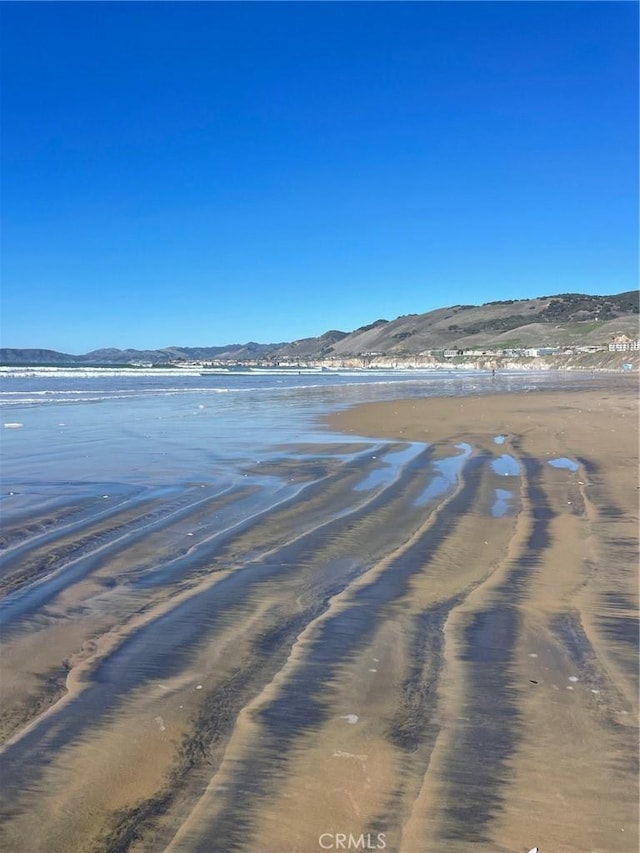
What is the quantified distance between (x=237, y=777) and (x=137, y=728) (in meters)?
0.67

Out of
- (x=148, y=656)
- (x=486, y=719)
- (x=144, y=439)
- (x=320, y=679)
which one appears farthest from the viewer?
(x=144, y=439)

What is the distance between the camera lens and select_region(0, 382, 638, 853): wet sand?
249cm

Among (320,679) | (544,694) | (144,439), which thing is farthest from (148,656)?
(144,439)

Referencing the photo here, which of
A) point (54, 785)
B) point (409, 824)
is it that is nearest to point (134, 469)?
point (54, 785)

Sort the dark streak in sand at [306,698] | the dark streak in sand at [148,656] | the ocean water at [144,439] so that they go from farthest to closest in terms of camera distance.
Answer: the ocean water at [144,439] < the dark streak in sand at [148,656] < the dark streak in sand at [306,698]

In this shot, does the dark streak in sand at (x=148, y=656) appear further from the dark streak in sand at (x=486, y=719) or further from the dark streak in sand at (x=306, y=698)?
the dark streak in sand at (x=486, y=719)

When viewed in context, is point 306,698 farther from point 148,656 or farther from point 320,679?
point 148,656

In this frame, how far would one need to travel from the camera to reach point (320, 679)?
3.61 meters

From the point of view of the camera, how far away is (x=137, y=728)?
310cm

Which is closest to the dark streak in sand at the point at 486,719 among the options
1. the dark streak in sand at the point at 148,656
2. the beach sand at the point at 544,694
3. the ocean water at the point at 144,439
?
the beach sand at the point at 544,694

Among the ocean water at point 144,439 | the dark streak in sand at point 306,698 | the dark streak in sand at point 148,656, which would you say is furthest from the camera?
the ocean water at point 144,439

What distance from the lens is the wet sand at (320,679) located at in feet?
8.17

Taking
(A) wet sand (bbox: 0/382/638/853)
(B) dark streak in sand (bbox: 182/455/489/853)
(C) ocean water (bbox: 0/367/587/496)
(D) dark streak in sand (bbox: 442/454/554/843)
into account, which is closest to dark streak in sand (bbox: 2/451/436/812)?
(A) wet sand (bbox: 0/382/638/853)

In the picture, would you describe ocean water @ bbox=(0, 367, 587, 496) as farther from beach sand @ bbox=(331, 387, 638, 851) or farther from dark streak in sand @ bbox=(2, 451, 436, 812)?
beach sand @ bbox=(331, 387, 638, 851)
